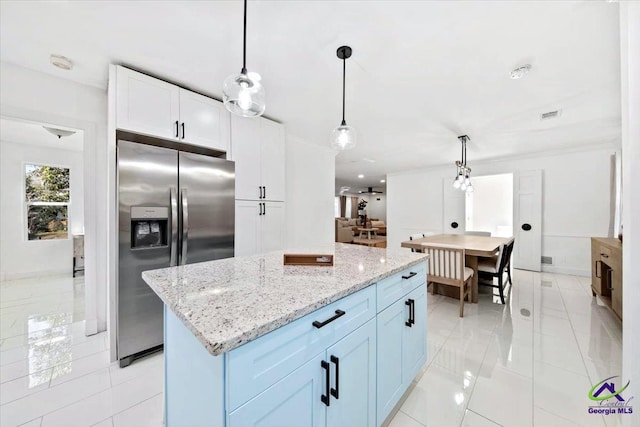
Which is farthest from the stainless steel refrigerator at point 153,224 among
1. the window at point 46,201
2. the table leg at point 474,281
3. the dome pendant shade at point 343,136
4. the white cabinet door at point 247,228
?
the window at point 46,201

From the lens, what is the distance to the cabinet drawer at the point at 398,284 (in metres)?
1.26

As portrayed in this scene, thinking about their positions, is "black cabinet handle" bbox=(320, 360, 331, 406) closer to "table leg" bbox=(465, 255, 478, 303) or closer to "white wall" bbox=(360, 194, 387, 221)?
"table leg" bbox=(465, 255, 478, 303)

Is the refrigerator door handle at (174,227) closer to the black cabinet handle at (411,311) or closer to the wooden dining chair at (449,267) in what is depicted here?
the black cabinet handle at (411,311)

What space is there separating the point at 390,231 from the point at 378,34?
623cm

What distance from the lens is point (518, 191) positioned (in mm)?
5047

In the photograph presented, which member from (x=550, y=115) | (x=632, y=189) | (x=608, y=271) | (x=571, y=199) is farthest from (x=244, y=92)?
(x=571, y=199)

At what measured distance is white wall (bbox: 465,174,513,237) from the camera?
6.00 metres

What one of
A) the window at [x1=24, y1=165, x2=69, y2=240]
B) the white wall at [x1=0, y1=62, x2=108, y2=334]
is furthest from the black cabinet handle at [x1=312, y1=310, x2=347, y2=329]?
the window at [x1=24, y1=165, x2=69, y2=240]

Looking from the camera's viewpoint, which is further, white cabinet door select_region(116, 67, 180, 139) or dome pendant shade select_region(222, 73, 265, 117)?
white cabinet door select_region(116, 67, 180, 139)

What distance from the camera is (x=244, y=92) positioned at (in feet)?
4.38

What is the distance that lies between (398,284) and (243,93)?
1427mm

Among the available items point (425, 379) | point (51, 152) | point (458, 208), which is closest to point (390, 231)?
point (458, 208)

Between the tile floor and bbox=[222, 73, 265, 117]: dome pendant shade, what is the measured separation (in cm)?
194

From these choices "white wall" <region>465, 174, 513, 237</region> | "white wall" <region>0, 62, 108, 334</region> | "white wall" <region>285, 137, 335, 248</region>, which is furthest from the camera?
"white wall" <region>465, 174, 513, 237</region>
